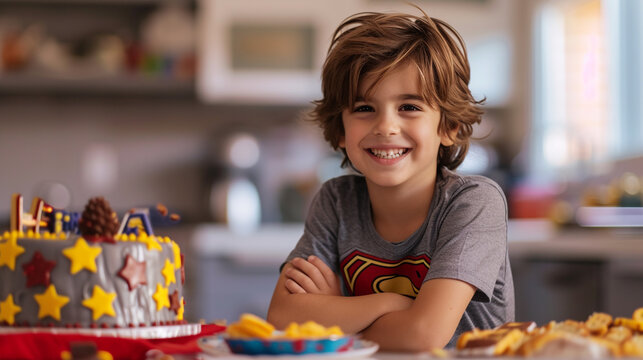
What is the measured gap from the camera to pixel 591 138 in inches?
137

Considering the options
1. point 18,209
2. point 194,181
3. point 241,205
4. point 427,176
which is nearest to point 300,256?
point 427,176

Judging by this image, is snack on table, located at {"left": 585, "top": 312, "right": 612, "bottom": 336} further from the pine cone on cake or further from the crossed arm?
the pine cone on cake

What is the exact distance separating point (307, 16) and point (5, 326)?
Result: 9.33 ft

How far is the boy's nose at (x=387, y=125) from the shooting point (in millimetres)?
1278

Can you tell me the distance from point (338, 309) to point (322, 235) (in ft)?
0.93

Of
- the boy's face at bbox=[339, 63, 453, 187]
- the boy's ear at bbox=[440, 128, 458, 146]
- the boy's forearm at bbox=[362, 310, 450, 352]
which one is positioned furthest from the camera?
the boy's ear at bbox=[440, 128, 458, 146]

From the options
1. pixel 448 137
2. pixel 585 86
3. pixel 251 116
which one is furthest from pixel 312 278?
pixel 251 116

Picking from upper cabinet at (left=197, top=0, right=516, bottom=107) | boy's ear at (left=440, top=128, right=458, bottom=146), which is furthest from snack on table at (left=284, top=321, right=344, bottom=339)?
upper cabinet at (left=197, top=0, right=516, bottom=107)

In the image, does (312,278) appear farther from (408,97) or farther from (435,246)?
(408,97)

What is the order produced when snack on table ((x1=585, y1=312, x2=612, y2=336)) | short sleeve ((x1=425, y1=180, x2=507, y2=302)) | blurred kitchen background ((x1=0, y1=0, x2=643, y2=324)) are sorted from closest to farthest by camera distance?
snack on table ((x1=585, y1=312, x2=612, y2=336)) < short sleeve ((x1=425, y1=180, x2=507, y2=302)) < blurred kitchen background ((x1=0, y1=0, x2=643, y2=324))

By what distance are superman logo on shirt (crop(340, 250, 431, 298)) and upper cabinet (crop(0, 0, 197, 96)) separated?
95.1 inches

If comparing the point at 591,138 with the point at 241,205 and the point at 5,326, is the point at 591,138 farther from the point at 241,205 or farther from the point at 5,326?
the point at 5,326

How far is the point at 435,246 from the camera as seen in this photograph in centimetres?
132

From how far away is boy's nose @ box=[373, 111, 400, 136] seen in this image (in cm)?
128
